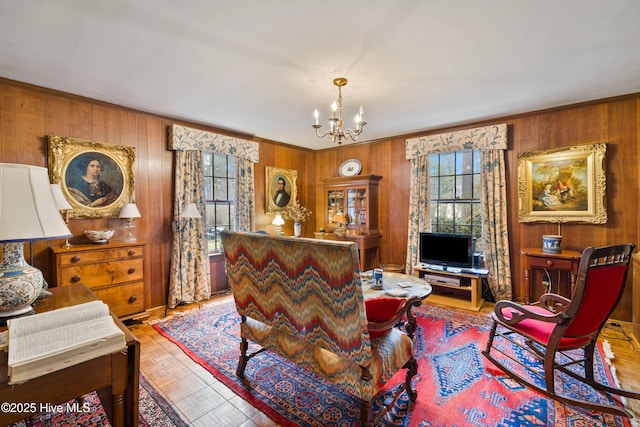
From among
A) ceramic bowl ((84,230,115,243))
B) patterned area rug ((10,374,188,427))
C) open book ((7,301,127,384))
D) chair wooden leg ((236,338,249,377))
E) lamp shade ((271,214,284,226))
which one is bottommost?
patterned area rug ((10,374,188,427))

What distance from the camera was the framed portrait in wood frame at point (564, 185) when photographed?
3.33 meters

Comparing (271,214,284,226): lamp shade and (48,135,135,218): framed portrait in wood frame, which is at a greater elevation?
(48,135,135,218): framed portrait in wood frame

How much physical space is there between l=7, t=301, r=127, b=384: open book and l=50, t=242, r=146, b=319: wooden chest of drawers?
2.00 meters

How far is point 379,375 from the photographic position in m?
1.63

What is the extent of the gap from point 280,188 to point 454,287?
3.37m

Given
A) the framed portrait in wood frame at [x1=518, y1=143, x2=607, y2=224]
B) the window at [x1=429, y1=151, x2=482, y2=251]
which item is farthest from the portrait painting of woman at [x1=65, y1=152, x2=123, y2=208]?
the framed portrait in wood frame at [x1=518, y1=143, x2=607, y2=224]

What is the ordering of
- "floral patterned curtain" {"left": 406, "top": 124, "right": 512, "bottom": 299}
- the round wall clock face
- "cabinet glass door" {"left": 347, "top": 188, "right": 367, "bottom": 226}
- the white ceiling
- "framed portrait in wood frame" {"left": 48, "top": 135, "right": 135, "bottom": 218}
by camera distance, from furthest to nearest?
the round wall clock face, "cabinet glass door" {"left": 347, "top": 188, "right": 367, "bottom": 226}, "floral patterned curtain" {"left": 406, "top": 124, "right": 512, "bottom": 299}, "framed portrait in wood frame" {"left": 48, "top": 135, "right": 135, "bottom": 218}, the white ceiling

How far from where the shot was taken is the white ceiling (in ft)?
6.02

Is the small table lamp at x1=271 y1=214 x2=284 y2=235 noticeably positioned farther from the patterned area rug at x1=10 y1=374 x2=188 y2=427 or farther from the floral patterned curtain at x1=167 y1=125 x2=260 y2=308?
the patterned area rug at x1=10 y1=374 x2=188 y2=427

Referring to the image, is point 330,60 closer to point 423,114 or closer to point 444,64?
point 444,64

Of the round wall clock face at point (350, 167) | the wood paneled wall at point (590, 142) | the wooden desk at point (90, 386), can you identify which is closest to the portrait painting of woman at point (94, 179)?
the wooden desk at point (90, 386)

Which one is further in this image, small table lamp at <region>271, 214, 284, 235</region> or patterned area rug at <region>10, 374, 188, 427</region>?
small table lamp at <region>271, 214, 284, 235</region>

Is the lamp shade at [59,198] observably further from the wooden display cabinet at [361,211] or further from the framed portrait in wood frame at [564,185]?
the framed portrait in wood frame at [564,185]

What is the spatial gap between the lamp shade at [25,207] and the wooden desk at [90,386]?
45 cm
